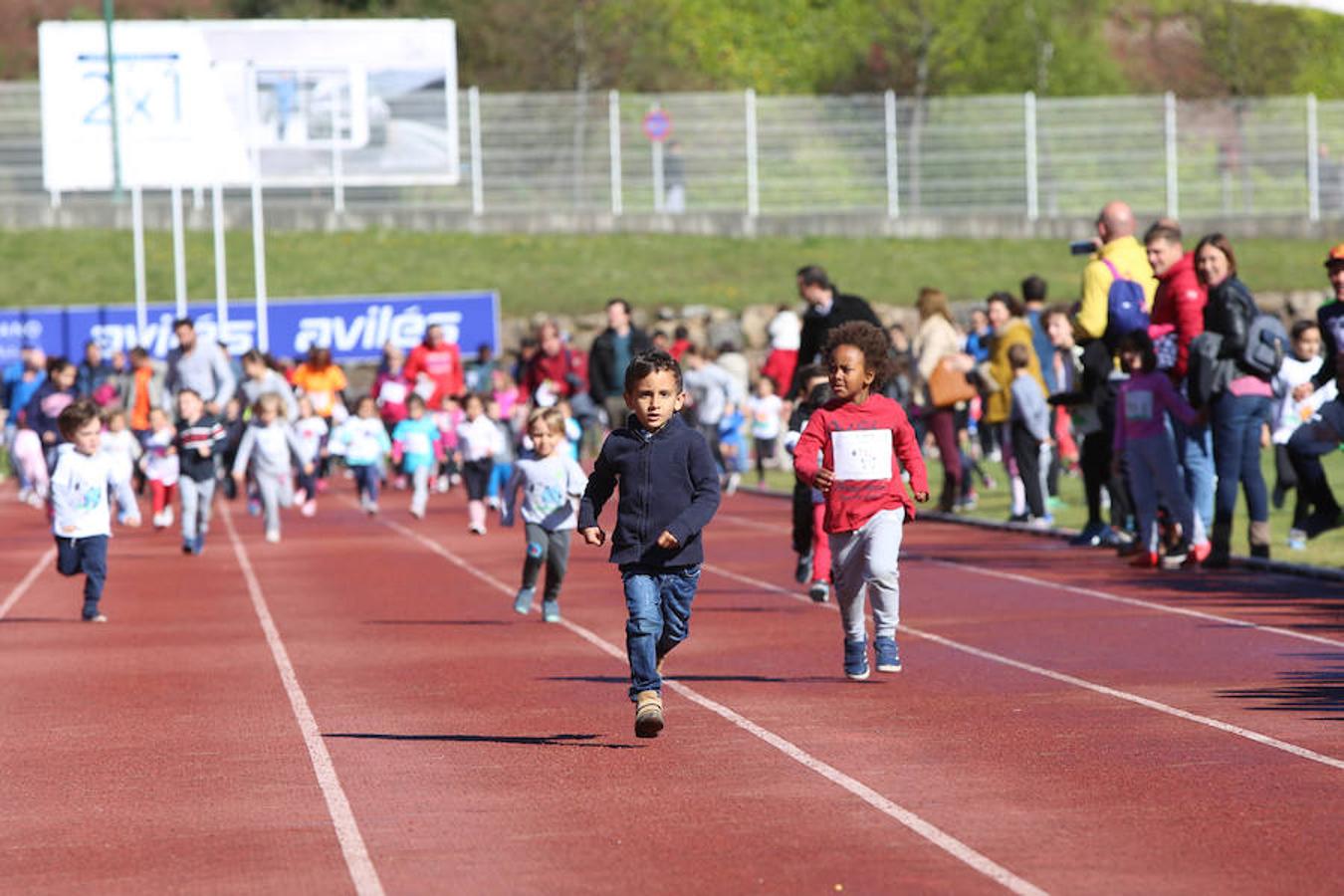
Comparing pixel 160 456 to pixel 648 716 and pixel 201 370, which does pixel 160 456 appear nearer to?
pixel 201 370

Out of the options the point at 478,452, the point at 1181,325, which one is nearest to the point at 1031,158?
the point at 478,452

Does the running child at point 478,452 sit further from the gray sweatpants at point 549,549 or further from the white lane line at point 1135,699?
the white lane line at point 1135,699

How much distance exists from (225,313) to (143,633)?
25.6 meters

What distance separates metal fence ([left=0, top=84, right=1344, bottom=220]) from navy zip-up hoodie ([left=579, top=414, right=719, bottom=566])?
38767 millimetres

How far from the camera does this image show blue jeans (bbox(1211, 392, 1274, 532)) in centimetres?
1684

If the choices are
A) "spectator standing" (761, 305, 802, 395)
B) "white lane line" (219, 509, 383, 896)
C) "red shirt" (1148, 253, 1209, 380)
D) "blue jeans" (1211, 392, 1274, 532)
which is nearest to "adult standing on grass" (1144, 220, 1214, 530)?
"red shirt" (1148, 253, 1209, 380)

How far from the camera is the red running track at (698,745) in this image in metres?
7.61

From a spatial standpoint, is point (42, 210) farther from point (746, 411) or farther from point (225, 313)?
point (746, 411)

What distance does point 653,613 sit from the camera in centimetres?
1045

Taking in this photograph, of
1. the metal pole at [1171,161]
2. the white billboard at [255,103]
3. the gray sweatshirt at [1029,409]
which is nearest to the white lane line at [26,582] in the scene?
the gray sweatshirt at [1029,409]

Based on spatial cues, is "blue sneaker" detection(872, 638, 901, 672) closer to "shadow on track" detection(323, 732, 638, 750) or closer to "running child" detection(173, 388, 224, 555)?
"shadow on track" detection(323, 732, 638, 750)

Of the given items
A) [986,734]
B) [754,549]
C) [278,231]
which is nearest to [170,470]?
[754,549]

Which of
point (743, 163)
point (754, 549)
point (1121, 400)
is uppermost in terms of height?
point (743, 163)

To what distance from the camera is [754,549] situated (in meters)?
21.2
